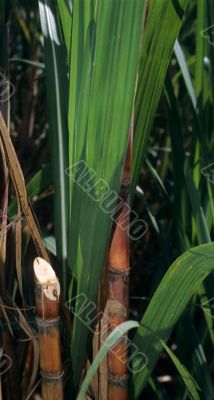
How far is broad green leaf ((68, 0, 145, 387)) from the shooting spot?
1.77 feet

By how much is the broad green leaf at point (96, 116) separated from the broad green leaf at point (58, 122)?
1.8 inches

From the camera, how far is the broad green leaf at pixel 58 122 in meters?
0.68

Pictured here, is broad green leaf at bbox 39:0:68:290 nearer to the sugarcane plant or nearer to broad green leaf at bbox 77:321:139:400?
the sugarcane plant

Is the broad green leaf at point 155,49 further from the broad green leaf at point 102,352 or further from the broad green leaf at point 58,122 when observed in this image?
the broad green leaf at point 102,352

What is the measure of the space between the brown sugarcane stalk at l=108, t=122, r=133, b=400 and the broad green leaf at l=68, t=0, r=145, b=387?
2 centimetres

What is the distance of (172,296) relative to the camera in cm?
63

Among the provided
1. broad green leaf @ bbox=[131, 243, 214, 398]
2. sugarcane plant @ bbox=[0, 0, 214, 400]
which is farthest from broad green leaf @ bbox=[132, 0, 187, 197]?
broad green leaf @ bbox=[131, 243, 214, 398]

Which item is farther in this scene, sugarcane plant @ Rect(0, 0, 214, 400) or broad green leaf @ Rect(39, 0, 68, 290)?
broad green leaf @ Rect(39, 0, 68, 290)

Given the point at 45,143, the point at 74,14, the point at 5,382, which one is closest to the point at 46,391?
the point at 5,382

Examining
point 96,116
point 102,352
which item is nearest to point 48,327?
point 102,352

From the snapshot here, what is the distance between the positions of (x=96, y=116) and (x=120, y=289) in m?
0.17

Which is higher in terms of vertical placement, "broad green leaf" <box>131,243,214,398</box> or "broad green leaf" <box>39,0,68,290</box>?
"broad green leaf" <box>39,0,68,290</box>

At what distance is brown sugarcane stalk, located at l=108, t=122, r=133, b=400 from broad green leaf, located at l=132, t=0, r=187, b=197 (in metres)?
0.07

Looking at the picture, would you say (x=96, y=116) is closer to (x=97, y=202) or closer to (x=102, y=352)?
(x=97, y=202)
